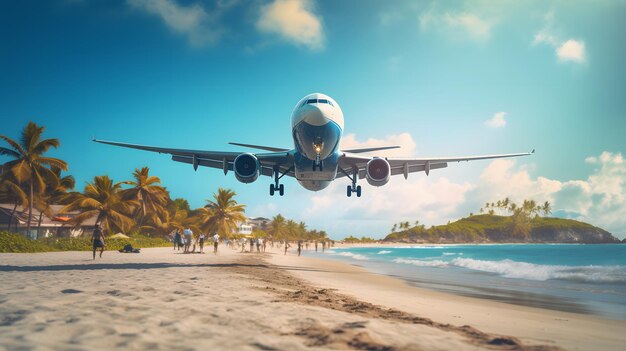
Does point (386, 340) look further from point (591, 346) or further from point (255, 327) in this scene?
point (591, 346)

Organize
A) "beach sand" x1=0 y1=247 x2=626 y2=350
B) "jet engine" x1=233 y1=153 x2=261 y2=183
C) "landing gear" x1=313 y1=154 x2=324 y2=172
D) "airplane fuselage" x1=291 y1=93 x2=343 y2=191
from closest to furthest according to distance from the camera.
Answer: "beach sand" x1=0 y1=247 x2=626 y2=350, "airplane fuselage" x1=291 y1=93 x2=343 y2=191, "landing gear" x1=313 y1=154 x2=324 y2=172, "jet engine" x1=233 y1=153 x2=261 y2=183

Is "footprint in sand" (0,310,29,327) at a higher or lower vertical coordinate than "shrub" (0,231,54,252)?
higher

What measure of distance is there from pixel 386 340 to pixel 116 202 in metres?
49.3

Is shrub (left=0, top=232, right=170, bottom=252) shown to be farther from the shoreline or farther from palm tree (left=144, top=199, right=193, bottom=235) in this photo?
the shoreline

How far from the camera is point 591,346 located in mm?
5281

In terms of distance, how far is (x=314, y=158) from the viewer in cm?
1917

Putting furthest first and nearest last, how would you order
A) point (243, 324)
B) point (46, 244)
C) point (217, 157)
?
1. point (46, 244)
2. point (217, 157)
3. point (243, 324)

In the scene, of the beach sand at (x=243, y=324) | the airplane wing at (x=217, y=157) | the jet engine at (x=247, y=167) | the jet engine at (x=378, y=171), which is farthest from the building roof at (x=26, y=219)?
the beach sand at (x=243, y=324)

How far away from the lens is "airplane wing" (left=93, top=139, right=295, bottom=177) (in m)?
20.8

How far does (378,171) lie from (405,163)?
3.79 metres

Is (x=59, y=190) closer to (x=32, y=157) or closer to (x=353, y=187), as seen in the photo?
(x=32, y=157)

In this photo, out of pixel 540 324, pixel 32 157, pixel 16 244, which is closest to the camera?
pixel 540 324

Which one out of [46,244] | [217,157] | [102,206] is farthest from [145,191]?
[217,157]

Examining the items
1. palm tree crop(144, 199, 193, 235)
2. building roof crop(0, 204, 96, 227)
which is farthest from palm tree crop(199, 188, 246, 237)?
building roof crop(0, 204, 96, 227)
